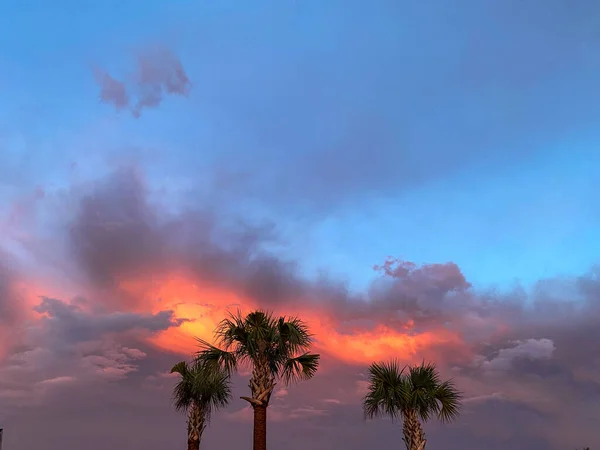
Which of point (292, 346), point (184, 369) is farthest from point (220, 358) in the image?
point (184, 369)

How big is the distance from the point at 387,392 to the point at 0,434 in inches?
1023

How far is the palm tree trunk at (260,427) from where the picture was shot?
33.3 meters

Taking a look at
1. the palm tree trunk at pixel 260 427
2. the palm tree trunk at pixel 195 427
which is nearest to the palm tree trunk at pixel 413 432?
the palm tree trunk at pixel 260 427

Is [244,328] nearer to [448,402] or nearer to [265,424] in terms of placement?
[265,424]

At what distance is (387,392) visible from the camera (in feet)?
131

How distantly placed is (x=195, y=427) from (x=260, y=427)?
1322 cm

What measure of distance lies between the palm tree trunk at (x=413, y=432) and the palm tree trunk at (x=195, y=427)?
1616cm

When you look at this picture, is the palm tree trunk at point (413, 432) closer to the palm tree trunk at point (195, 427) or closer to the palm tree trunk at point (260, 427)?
the palm tree trunk at point (260, 427)

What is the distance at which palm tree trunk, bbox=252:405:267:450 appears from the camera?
33.3 meters

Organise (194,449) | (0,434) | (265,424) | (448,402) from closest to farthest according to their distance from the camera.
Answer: (265,424)
(0,434)
(448,402)
(194,449)

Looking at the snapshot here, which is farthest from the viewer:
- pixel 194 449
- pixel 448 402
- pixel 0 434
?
pixel 194 449

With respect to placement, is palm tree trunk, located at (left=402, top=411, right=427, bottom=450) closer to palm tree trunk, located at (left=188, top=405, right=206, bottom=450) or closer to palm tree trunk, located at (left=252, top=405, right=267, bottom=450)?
palm tree trunk, located at (left=252, top=405, right=267, bottom=450)

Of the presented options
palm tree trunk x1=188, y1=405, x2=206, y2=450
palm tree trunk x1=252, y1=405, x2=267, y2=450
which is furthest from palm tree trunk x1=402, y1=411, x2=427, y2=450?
palm tree trunk x1=188, y1=405, x2=206, y2=450

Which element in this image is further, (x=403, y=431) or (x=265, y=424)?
(x=403, y=431)
